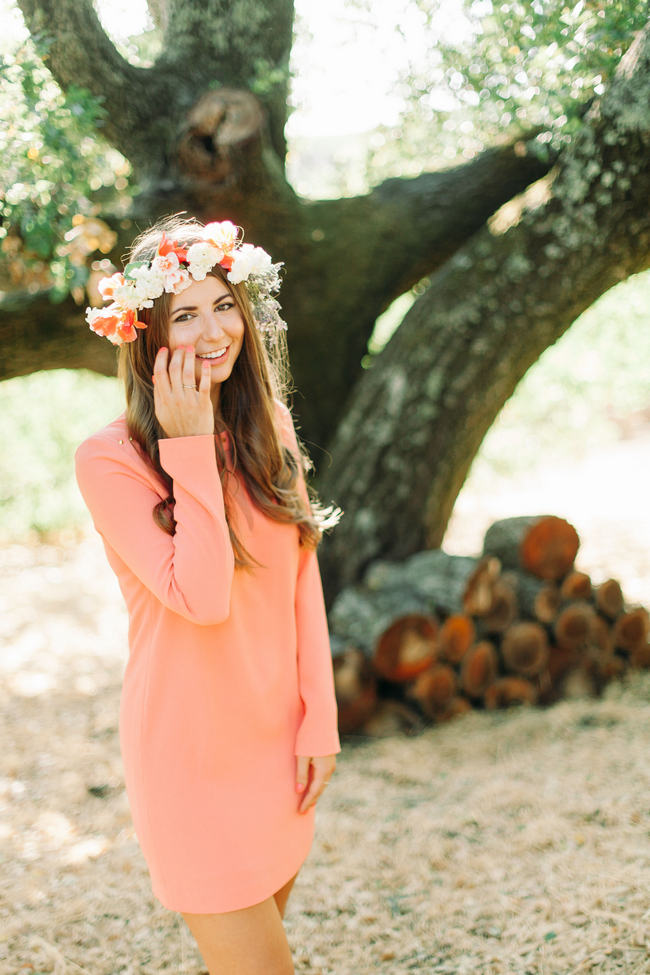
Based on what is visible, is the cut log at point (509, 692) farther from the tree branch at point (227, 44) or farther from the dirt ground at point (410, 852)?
the tree branch at point (227, 44)

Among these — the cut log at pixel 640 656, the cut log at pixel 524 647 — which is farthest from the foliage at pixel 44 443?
the cut log at pixel 640 656

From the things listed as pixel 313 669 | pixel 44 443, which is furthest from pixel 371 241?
pixel 44 443

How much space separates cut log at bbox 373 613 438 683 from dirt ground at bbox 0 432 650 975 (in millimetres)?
305

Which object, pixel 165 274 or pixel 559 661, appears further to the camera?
pixel 559 661

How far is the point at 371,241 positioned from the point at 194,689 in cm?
285

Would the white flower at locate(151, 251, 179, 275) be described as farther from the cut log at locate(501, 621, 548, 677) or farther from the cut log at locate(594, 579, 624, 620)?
the cut log at locate(594, 579, 624, 620)

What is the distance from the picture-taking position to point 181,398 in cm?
160

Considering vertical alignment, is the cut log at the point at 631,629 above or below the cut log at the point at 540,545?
below

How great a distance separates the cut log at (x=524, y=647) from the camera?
3.60 m

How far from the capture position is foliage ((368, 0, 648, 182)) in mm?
2891

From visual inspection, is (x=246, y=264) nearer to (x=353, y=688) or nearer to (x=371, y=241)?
(x=353, y=688)

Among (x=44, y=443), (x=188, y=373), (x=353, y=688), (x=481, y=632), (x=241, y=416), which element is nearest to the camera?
(x=188, y=373)

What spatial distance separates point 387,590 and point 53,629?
282cm

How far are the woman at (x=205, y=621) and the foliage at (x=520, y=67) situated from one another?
190 centimetres
